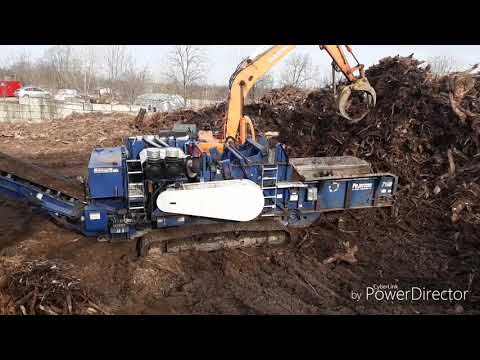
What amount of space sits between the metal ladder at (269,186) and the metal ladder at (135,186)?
2.13 metres

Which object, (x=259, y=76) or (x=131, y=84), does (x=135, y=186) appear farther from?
(x=131, y=84)

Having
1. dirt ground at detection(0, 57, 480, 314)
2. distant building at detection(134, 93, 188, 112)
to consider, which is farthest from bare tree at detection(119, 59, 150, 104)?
dirt ground at detection(0, 57, 480, 314)

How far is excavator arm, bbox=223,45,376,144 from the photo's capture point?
7.10m

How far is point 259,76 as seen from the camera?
7176mm

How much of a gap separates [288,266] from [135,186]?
2.87 meters

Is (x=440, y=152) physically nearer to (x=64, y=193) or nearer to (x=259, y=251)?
(x=259, y=251)

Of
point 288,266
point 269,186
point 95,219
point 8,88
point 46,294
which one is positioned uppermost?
point 8,88

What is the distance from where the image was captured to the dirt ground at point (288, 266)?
5.01 meters

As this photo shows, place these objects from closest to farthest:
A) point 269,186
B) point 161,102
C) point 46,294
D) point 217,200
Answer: point 46,294, point 217,200, point 269,186, point 161,102

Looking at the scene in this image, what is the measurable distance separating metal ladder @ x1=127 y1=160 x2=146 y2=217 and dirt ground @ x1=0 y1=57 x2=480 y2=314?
794 millimetres

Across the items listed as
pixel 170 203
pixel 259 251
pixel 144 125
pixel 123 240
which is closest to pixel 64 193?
pixel 123 240

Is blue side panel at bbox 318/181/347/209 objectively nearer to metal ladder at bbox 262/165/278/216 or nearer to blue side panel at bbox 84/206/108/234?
metal ladder at bbox 262/165/278/216

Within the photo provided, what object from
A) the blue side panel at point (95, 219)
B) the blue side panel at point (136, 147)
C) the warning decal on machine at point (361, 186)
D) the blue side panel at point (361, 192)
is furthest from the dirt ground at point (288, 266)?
the blue side panel at point (136, 147)

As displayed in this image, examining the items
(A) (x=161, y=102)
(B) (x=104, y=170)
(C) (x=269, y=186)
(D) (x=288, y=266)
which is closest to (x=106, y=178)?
(B) (x=104, y=170)
